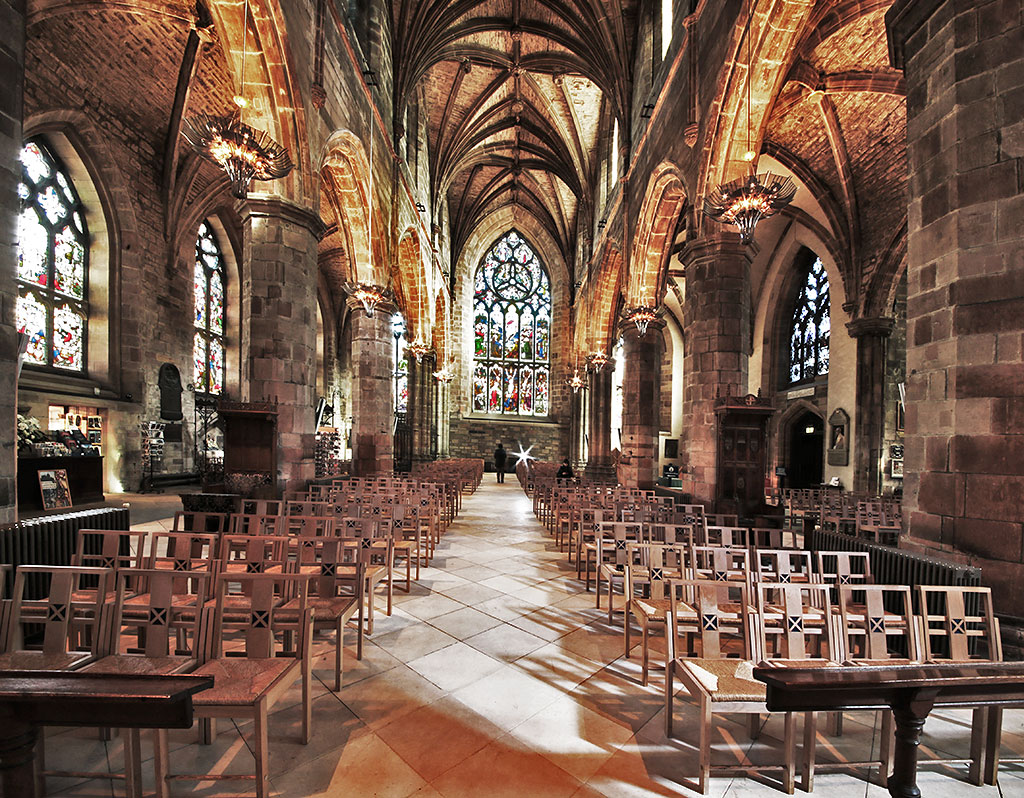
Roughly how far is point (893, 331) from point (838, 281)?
215 centimetres

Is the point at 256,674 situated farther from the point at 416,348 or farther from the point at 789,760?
the point at 416,348

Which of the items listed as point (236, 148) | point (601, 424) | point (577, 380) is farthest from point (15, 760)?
point (577, 380)

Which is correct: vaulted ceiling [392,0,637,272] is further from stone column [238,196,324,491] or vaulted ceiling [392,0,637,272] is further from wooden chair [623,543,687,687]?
wooden chair [623,543,687,687]

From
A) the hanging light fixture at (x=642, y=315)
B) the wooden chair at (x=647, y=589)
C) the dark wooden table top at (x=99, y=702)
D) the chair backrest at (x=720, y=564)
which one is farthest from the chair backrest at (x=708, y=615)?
the hanging light fixture at (x=642, y=315)

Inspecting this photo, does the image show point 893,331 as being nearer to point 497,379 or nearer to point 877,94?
point 877,94

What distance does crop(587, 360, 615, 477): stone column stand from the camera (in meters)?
18.7

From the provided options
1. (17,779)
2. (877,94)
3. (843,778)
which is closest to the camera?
(17,779)

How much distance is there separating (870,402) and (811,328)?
177 inches

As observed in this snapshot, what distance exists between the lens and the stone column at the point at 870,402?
45.1 feet

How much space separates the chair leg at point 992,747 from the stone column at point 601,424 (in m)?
16.1

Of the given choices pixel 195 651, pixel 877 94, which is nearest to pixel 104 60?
pixel 195 651

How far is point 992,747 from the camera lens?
90.9 inches

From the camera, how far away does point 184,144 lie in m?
14.1

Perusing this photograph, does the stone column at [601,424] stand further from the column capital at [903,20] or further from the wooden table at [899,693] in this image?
the wooden table at [899,693]
